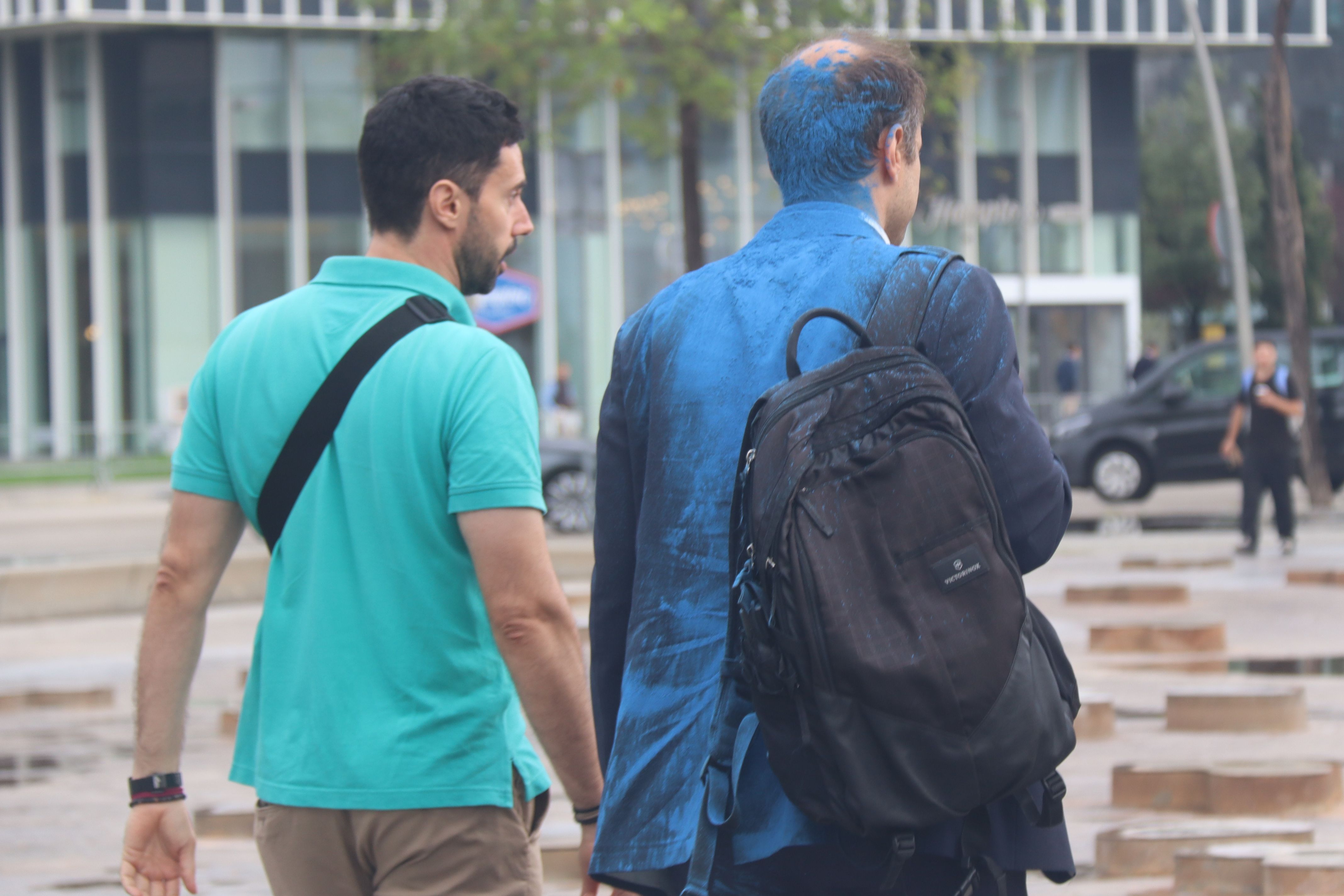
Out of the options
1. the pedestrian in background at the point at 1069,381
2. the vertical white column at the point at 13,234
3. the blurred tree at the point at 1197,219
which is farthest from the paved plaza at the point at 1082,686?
the blurred tree at the point at 1197,219

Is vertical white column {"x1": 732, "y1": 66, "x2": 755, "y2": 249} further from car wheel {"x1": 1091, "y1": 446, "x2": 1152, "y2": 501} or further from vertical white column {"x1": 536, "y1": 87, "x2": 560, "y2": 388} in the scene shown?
car wheel {"x1": 1091, "y1": 446, "x2": 1152, "y2": 501}

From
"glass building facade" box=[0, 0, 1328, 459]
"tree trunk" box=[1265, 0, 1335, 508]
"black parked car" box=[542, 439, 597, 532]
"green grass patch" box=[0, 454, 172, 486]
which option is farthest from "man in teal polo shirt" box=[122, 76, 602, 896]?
"glass building facade" box=[0, 0, 1328, 459]

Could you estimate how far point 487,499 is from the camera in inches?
96.3

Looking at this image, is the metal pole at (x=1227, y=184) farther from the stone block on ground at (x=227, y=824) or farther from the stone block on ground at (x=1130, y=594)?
the stone block on ground at (x=227, y=824)

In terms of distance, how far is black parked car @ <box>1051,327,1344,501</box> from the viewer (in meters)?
20.0

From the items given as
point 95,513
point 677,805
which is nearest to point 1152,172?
point 95,513

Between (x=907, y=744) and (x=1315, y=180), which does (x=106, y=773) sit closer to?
(x=907, y=744)

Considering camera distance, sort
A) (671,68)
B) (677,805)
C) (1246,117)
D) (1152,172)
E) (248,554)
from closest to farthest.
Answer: (677,805) < (248,554) < (671,68) < (1152,172) < (1246,117)

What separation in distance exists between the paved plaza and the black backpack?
10.1 ft

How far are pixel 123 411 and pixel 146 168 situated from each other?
16.2ft

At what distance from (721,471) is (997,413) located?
0.34 meters

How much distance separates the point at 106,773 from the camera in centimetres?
723

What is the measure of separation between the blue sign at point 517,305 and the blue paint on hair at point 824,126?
1217 inches

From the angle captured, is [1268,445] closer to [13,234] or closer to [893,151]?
[893,151]
